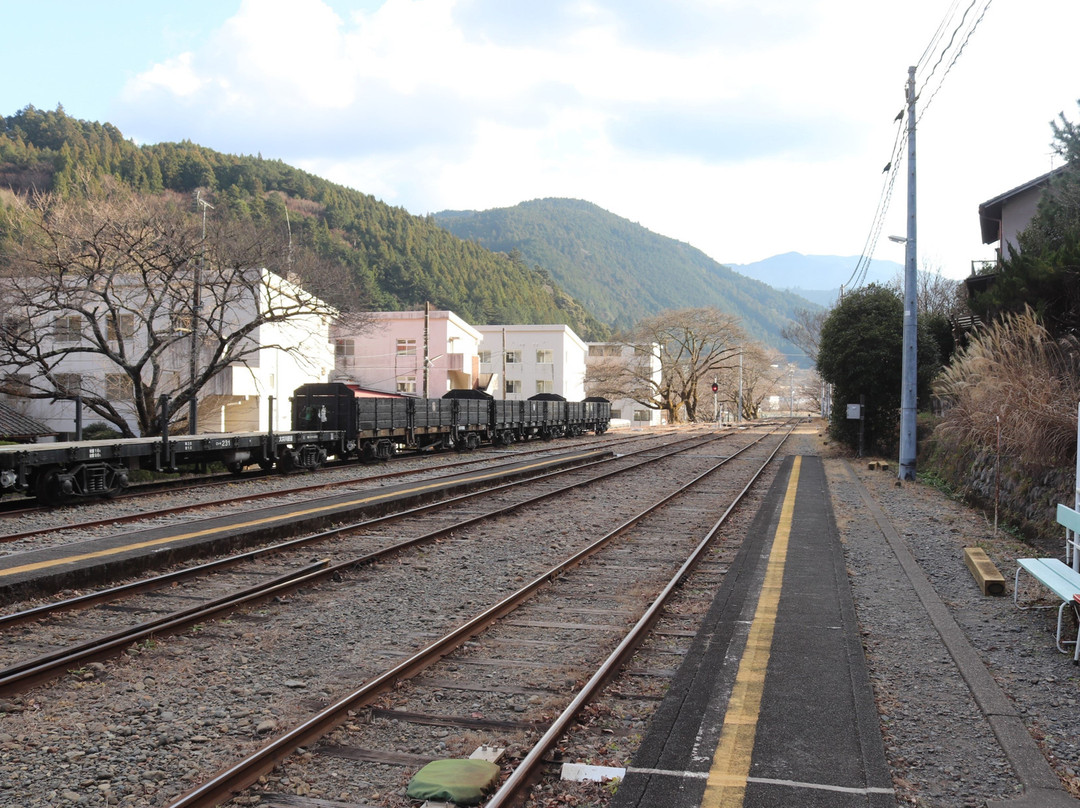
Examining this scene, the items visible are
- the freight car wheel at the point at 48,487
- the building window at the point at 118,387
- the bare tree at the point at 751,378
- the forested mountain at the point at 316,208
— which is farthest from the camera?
the forested mountain at the point at 316,208

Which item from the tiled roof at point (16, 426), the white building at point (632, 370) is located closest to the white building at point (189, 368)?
the tiled roof at point (16, 426)

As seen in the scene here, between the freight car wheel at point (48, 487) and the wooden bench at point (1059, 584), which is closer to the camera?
the wooden bench at point (1059, 584)

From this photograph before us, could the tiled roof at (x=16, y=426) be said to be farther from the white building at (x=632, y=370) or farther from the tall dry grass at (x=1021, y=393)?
the white building at (x=632, y=370)

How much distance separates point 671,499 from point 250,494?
7712 mm

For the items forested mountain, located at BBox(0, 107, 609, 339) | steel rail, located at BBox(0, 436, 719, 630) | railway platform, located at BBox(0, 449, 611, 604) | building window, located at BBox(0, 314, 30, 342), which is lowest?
steel rail, located at BBox(0, 436, 719, 630)

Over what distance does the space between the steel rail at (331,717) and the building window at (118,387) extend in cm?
3111

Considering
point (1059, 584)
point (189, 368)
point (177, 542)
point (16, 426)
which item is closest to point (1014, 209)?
point (1059, 584)

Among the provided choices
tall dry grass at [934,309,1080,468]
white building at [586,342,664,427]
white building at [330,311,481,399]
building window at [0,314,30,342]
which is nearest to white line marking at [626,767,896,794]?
tall dry grass at [934,309,1080,468]

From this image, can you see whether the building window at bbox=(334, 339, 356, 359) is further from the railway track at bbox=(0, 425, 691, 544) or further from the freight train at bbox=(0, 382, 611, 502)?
the railway track at bbox=(0, 425, 691, 544)

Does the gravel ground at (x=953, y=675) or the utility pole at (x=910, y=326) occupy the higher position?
the utility pole at (x=910, y=326)

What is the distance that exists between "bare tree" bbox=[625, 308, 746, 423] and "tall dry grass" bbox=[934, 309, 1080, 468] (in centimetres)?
5033

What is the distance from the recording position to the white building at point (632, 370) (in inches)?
2837

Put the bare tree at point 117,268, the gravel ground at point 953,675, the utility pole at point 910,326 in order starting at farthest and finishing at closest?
the bare tree at point 117,268
the utility pole at point 910,326
the gravel ground at point 953,675

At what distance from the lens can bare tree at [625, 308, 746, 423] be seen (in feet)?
218
